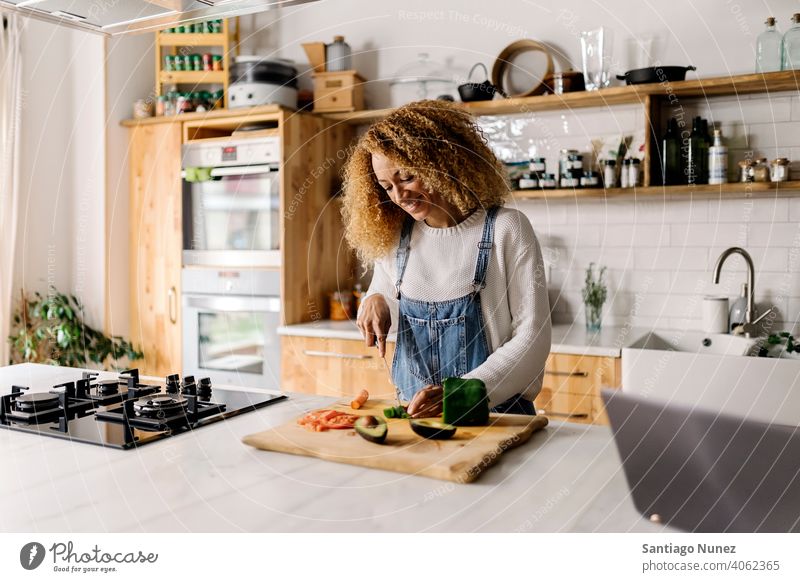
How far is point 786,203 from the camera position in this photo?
9.25ft

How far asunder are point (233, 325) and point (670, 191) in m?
2.08

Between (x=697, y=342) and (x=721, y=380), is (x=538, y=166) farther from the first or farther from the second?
(x=721, y=380)

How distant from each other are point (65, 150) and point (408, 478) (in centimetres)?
334

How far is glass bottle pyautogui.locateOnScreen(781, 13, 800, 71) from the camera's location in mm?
2617

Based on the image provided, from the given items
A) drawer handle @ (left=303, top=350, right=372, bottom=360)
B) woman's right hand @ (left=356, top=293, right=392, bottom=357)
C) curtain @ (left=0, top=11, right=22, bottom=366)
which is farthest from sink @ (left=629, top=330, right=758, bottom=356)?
curtain @ (left=0, top=11, right=22, bottom=366)

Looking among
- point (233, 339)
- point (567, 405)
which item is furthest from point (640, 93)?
point (233, 339)

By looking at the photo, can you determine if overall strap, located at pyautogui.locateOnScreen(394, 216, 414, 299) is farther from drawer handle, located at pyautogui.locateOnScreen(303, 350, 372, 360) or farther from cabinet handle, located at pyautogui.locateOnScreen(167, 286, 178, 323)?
cabinet handle, located at pyautogui.locateOnScreen(167, 286, 178, 323)

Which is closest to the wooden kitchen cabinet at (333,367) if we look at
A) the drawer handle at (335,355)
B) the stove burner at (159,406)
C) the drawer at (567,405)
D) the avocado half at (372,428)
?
the drawer handle at (335,355)

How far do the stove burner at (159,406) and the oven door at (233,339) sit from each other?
1846 mm

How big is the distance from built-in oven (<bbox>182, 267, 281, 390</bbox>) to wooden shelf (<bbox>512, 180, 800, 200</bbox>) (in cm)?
128

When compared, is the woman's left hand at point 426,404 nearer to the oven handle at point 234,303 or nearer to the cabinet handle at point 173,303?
the oven handle at point 234,303

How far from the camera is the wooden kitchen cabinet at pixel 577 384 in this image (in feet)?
8.52

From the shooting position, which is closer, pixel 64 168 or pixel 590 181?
pixel 590 181

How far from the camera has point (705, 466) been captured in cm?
84
